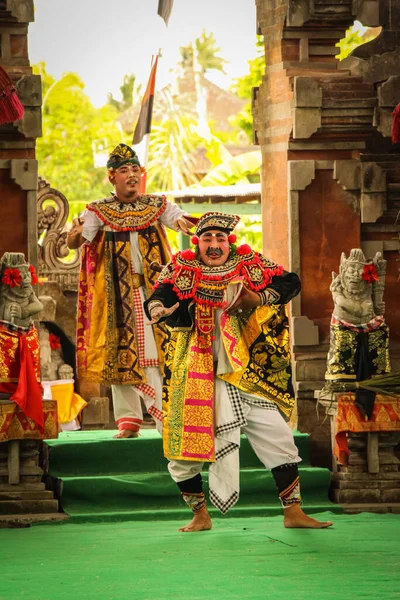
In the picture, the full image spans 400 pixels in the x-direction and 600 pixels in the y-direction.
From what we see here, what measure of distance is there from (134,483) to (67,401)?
3.33 m

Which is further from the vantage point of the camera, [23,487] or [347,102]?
[347,102]

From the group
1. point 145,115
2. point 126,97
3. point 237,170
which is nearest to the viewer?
point 145,115

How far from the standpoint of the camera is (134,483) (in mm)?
7410

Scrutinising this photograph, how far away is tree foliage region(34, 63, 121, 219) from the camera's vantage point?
3688cm

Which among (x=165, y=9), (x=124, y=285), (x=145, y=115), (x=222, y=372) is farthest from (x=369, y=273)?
(x=145, y=115)

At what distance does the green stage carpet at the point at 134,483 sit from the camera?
7.30 metres

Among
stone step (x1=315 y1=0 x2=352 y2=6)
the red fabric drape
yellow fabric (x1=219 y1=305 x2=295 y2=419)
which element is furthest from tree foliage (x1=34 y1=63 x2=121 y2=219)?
yellow fabric (x1=219 y1=305 x2=295 y2=419)

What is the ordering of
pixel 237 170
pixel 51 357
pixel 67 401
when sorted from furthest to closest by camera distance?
pixel 237 170, pixel 51 357, pixel 67 401

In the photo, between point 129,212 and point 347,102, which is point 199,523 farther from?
point 347,102

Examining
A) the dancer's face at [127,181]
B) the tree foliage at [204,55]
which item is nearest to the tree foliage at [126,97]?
the tree foliage at [204,55]

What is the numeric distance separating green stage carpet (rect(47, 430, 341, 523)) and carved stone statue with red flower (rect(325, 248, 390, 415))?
644 mm

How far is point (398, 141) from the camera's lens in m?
8.15

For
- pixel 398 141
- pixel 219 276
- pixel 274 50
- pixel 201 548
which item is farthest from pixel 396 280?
pixel 201 548

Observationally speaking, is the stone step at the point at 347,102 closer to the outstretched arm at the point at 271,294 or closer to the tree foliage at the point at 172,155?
the outstretched arm at the point at 271,294
